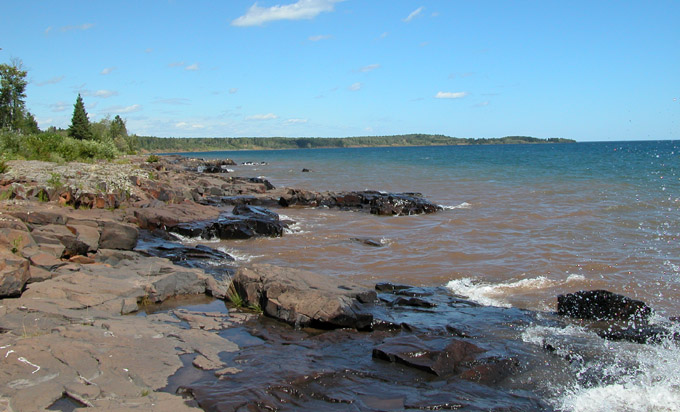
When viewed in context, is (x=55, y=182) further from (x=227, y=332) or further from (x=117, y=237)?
(x=227, y=332)

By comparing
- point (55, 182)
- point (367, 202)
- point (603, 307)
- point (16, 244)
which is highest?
point (55, 182)

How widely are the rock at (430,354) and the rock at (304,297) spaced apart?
1.07 meters

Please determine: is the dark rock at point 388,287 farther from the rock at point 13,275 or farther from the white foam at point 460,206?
the white foam at point 460,206

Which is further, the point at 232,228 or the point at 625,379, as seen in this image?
the point at 232,228

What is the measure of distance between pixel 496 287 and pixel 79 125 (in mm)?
63495

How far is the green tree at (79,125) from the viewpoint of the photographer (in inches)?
2437

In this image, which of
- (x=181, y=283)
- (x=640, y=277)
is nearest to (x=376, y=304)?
(x=181, y=283)

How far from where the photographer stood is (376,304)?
8938 mm

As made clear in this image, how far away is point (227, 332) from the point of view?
746 centimetres

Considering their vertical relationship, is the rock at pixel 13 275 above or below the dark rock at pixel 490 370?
above

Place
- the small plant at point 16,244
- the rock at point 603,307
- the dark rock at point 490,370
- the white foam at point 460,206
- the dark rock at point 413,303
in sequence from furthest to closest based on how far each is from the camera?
the white foam at point 460,206 → the small plant at point 16,244 → the dark rock at point 413,303 → the rock at point 603,307 → the dark rock at point 490,370

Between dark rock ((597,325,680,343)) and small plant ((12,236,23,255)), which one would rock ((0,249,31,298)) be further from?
dark rock ((597,325,680,343))

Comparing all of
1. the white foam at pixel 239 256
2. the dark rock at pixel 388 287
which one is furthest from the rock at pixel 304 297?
the white foam at pixel 239 256

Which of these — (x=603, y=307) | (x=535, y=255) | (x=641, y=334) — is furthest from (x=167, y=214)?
(x=641, y=334)
